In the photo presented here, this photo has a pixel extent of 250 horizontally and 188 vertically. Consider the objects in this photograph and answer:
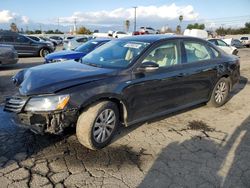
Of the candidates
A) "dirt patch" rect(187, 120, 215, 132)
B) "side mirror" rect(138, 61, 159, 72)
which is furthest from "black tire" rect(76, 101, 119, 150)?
"dirt patch" rect(187, 120, 215, 132)

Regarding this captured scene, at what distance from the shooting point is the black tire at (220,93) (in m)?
6.23

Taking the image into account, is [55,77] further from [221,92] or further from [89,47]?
[89,47]

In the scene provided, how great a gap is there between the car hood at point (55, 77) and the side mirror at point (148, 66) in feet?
1.59

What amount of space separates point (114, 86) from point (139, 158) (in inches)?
42.6

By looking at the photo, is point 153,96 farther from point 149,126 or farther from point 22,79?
point 22,79

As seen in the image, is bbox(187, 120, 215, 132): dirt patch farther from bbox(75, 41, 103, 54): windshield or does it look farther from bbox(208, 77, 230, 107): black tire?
bbox(75, 41, 103, 54): windshield

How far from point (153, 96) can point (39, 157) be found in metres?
2.01

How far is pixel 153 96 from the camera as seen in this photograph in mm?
4695

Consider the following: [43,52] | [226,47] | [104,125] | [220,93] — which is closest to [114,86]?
[104,125]

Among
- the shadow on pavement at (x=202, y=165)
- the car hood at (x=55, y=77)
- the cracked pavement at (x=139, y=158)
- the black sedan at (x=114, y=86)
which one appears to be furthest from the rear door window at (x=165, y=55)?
the shadow on pavement at (x=202, y=165)

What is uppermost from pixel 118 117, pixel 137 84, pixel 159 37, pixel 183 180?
pixel 159 37

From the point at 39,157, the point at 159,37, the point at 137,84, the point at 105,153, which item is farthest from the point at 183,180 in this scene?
the point at 159,37

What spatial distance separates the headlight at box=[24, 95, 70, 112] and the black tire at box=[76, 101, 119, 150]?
0.37 m

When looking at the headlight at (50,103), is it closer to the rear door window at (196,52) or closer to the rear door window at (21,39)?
the rear door window at (196,52)
